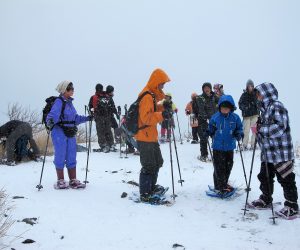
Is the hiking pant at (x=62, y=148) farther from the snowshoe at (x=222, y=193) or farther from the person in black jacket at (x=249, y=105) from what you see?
the person in black jacket at (x=249, y=105)

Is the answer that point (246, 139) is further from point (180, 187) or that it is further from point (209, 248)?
point (209, 248)

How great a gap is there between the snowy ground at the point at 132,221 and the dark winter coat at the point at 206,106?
2.90m

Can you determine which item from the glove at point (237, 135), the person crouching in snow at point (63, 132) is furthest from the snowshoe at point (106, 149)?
the glove at point (237, 135)

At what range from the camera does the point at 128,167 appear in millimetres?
10648

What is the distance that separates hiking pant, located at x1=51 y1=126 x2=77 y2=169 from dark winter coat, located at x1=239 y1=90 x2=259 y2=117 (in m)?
6.87

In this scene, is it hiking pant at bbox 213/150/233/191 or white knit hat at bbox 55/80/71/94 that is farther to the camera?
white knit hat at bbox 55/80/71/94

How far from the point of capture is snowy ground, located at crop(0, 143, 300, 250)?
4992mm

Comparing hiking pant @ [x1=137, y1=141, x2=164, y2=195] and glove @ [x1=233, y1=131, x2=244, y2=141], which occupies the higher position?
glove @ [x1=233, y1=131, x2=244, y2=141]

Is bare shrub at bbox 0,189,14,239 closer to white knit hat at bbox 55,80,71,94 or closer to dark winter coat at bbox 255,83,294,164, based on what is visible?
white knit hat at bbox 55,80,71,94

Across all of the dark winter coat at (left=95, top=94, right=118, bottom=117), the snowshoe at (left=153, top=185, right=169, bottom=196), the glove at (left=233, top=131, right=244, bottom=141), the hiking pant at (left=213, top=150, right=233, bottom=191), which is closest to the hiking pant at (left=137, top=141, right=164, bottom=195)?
the snowshoe at (left=153, top=185, right=169, bottom=196)

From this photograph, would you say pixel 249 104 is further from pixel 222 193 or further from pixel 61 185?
pixel 61 185

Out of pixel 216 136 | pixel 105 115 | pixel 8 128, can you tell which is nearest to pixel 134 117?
pixel 216 136

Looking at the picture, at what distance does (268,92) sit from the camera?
20.2ft

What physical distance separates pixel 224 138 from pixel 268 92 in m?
1.46
